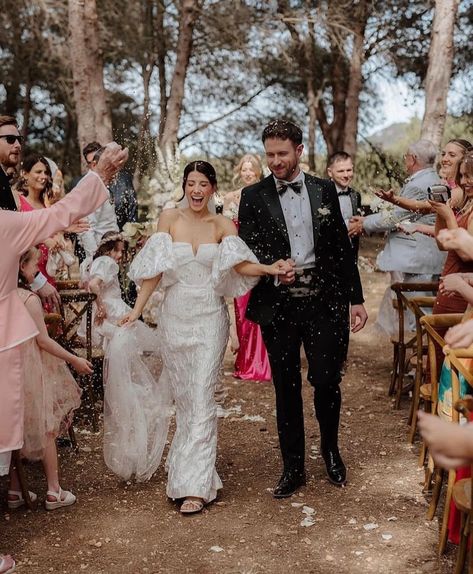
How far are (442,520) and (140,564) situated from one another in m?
1.61

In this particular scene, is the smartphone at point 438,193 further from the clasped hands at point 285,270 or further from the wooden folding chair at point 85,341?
the wooden folding chair at point 85,341

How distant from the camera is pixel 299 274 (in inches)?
169

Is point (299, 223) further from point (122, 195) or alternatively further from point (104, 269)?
point (122, 195)

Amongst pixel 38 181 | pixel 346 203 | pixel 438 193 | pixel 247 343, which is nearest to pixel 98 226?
pixel 38 181

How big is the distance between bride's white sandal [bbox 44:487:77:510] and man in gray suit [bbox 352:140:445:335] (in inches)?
131

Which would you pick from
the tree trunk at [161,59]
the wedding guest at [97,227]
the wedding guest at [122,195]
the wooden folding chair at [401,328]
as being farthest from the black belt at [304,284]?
the tree trunk at [161,59]

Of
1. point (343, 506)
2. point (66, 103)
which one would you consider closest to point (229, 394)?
point (343, 506)

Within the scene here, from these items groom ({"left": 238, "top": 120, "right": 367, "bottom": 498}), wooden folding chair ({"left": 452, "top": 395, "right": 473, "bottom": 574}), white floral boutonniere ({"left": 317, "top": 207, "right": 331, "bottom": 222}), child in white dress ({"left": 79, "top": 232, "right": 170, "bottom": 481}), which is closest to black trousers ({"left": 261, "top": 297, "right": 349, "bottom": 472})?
groom ({"left": 238, "top": 120, "right": 367, "bottom": 498})

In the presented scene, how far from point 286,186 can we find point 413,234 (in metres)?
2.35

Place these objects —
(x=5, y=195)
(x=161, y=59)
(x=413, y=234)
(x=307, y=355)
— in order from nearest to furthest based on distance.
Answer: (x=5, y=195) < (x=307, y=355) < (x=413, y=234) < (x=161, y=59)

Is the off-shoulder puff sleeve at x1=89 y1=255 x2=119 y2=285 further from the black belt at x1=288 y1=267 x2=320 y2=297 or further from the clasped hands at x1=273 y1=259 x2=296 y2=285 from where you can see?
the clasped hands at x1=273 y1=259 x2=296 y2=285

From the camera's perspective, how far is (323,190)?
14.2 feet

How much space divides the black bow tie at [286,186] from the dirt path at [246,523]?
5.94 feet

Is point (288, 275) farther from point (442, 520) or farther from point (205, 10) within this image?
point (205, 10)
